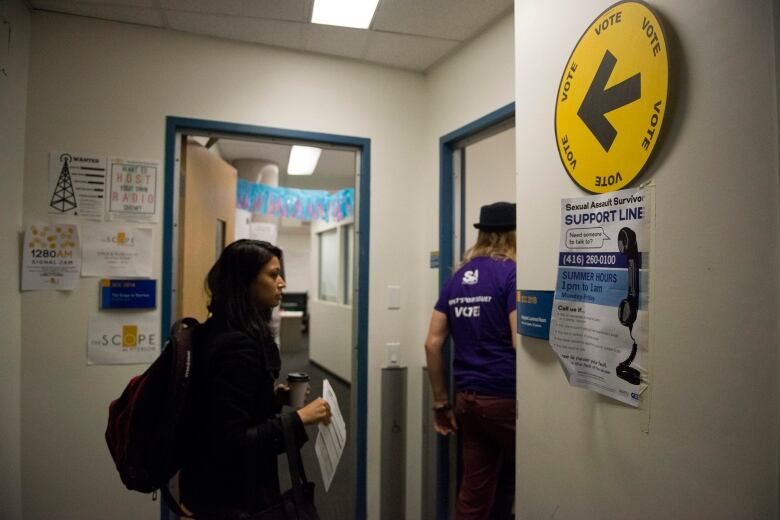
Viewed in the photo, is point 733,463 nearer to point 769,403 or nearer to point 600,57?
point 769,403

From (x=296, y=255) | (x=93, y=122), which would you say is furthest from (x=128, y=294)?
(x=296, y=255)

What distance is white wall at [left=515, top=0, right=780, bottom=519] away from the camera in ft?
2.49

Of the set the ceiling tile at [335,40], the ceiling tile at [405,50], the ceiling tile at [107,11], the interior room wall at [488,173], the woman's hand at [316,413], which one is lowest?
the woman's hand at [316,413]

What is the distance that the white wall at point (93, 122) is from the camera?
193 cm

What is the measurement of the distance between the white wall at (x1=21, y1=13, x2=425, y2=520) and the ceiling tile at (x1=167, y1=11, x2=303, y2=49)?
6 cm

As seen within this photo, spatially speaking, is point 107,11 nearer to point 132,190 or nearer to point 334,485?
point 132,190

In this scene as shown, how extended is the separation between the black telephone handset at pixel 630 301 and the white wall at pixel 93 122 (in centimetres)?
182

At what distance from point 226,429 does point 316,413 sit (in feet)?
0.85

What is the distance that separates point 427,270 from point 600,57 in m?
1.64

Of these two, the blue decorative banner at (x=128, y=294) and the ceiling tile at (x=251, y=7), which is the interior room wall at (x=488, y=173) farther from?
the blue decorative banner at (x=128, y=294)

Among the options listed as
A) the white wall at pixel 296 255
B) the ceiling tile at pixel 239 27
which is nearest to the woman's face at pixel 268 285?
the ceiling tile at pixel 239 27

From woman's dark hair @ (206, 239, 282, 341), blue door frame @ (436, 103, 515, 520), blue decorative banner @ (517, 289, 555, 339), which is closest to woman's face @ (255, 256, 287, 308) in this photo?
woman's dark hair @ (206, 239, 282, 341)

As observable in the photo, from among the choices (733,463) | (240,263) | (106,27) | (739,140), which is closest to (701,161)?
(739,140)

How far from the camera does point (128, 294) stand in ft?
6.72
